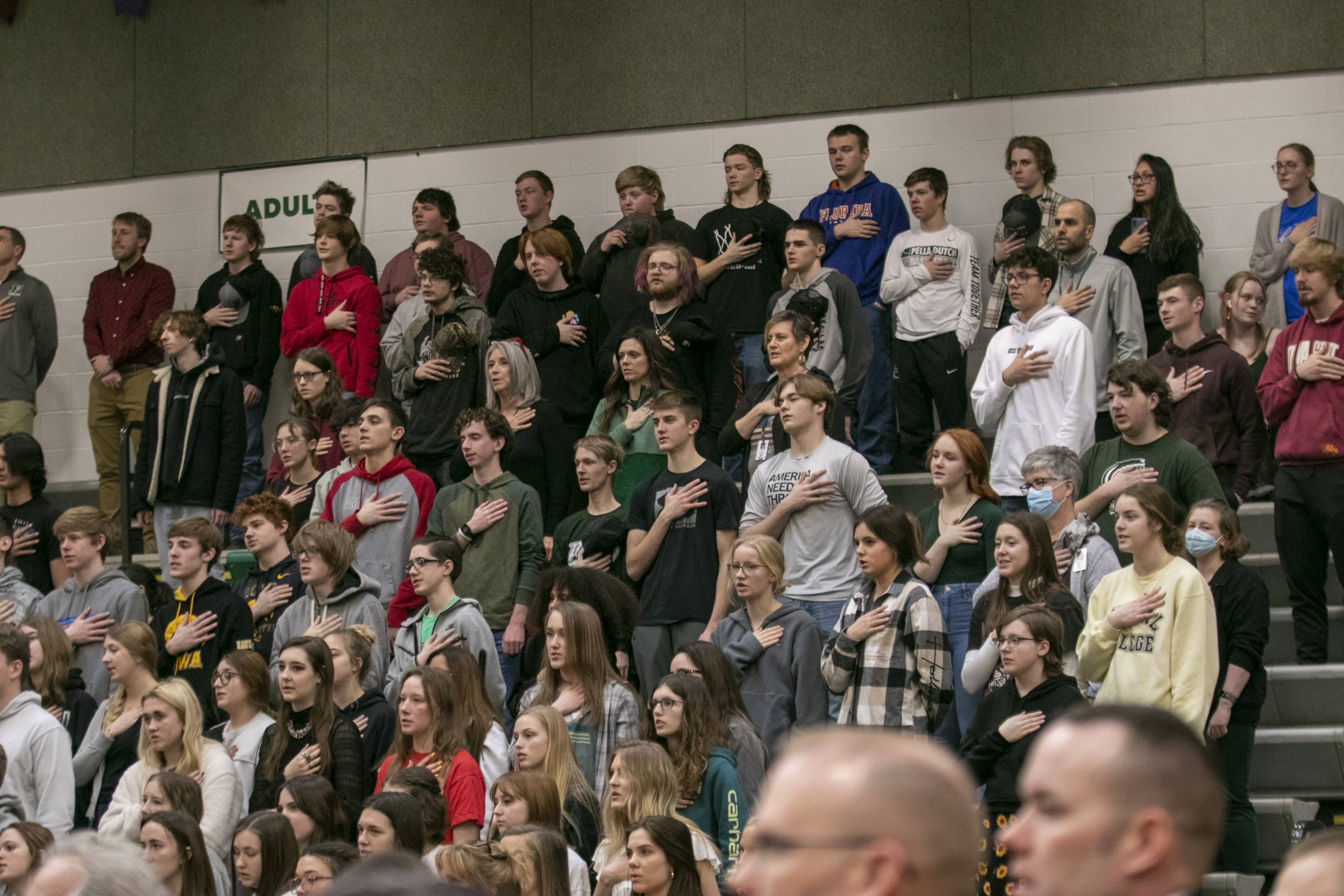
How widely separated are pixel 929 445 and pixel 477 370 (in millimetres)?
2501

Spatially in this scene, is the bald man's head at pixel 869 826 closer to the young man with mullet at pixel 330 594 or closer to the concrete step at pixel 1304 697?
the concrete step at pixel 1304 697

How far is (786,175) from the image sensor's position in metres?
10.2

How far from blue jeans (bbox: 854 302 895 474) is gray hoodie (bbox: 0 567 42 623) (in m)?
4.29

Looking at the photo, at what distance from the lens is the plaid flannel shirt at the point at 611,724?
5.99 m

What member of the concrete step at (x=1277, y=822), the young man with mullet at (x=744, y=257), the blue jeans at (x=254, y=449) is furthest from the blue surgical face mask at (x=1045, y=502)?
the blue jeans at (x=254, y=449)

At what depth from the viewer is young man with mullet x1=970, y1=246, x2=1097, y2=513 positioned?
23.6 feet

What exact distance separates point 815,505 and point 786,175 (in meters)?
4.04

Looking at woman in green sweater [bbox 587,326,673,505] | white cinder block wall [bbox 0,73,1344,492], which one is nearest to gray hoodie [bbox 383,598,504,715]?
woman in green sweater [bbox 587,326,673,505]

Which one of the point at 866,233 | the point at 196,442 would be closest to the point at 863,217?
the point at 866,233

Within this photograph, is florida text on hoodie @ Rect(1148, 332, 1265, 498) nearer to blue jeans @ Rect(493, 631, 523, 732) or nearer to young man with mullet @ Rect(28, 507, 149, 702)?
blue jeans @ Rect(493, 631, 523, 732)

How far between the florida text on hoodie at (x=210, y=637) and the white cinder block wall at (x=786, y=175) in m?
3.94

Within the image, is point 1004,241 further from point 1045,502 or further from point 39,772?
point 39,772

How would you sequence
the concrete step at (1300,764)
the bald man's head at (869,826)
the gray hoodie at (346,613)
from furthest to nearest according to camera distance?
the gray hoodie at (346,613), the concrete step at (1300,764), the bald man's head at (869,826)

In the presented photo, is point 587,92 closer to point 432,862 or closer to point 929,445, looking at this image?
point 929,445
